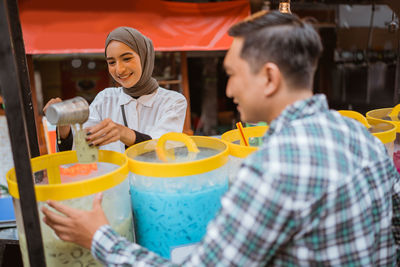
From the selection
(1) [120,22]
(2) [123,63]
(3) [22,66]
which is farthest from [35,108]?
(3) [22,66]

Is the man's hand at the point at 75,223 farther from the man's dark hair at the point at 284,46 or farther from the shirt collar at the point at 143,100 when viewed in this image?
the shirt collar at the point at 143,100

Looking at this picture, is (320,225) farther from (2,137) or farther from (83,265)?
(2,137)

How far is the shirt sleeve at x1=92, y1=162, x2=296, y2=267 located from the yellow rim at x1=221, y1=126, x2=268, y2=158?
326mm

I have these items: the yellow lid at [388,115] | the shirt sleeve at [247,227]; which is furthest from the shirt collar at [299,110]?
the yellow lid at [388,115]

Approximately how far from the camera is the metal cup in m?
0.73

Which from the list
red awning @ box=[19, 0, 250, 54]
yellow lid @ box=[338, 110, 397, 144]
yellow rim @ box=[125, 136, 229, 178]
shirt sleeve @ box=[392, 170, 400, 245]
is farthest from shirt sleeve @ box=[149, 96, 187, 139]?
red awning @ box=[19, 0, 250, 54]

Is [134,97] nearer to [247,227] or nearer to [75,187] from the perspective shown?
[75,187]

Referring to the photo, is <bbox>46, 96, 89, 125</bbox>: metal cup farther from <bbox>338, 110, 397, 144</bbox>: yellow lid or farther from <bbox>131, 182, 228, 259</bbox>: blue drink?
<bbox>338, 110, 397, 144</bbox>: yellow lid

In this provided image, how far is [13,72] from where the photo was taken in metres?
0.64

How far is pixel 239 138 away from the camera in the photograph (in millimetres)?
1149

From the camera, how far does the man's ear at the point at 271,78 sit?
0.67m

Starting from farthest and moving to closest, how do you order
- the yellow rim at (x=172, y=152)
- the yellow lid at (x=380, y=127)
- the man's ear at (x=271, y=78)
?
1. the yellow lid at (x=380, y=127)
2. the yellow rim at (x=172, y=152)
3. the man's ear at (x=271, y=78)

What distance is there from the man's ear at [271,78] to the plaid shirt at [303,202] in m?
0.05

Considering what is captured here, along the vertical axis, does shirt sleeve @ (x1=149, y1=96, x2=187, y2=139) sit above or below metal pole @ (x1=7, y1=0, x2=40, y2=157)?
below
